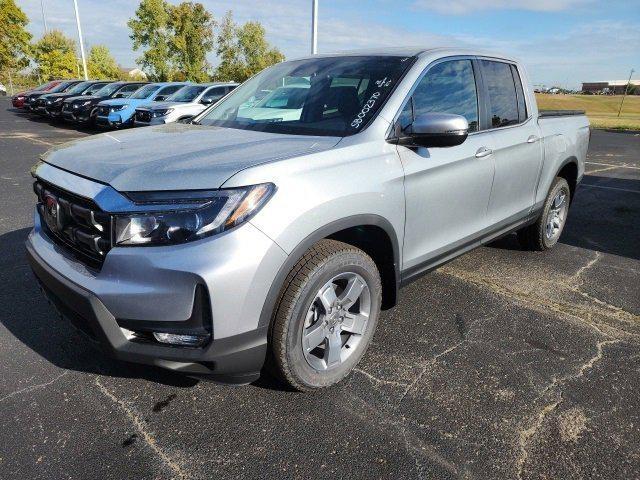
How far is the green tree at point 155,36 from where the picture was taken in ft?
123

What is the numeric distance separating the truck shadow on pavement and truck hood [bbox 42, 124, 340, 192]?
0.85m

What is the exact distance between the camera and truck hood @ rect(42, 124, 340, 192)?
2.08m

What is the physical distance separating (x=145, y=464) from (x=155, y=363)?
18.0 inches

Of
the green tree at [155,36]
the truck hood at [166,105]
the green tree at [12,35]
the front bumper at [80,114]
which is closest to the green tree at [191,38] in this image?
the green tree at [155,36]

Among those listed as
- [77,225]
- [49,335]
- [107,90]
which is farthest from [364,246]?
[107,90]

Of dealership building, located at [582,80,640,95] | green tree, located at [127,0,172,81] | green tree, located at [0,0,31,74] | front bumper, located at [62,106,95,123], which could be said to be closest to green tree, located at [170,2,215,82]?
green tree, located at [127,0,172,81]

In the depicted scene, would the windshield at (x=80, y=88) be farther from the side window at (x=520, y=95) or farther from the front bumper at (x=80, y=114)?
the side window at (x=520, y=95)

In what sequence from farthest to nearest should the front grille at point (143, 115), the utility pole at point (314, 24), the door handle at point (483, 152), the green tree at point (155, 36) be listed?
the green tree at point (155, 36), the utility pole at point (314, 24), the front grille at point (143, 115), the door handle at point (483, 152)

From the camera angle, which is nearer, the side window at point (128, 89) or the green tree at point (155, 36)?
the side window at point (128, 89)

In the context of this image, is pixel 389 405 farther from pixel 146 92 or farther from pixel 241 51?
pixel 241 51

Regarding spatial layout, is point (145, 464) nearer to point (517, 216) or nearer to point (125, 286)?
point (125, 286)

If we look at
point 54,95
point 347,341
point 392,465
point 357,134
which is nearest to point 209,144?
point 357,134

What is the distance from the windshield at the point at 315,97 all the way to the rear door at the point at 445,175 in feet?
0.80

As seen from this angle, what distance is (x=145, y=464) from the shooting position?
2.13 meters
